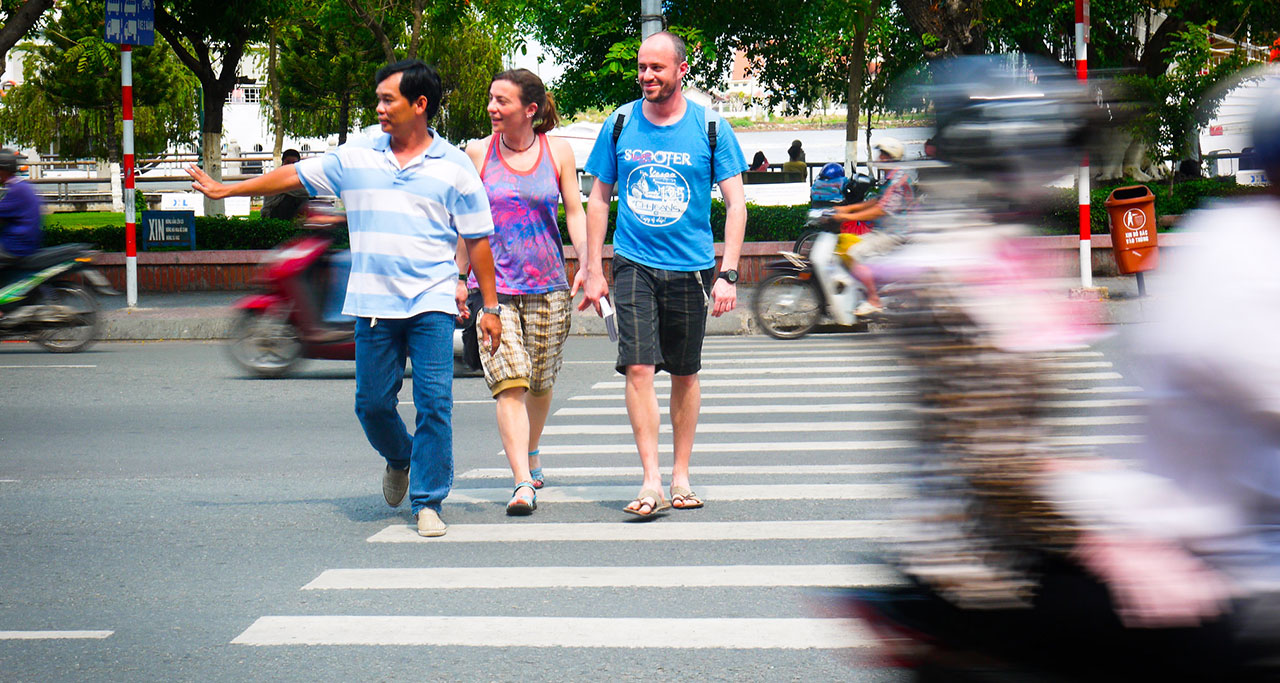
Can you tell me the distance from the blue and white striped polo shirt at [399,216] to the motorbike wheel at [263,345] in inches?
207

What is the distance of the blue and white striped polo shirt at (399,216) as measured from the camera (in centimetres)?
530

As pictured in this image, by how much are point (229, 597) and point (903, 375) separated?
3246 mm

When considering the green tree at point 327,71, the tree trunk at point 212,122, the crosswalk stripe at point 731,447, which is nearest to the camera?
the crosswalk stripe at point 731,447

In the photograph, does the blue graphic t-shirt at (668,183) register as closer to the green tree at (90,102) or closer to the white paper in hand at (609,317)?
the white paper in hand at (609,317)

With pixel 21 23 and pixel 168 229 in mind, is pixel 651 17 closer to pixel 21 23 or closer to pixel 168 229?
pixel 21 23

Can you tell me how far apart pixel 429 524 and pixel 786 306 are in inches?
313

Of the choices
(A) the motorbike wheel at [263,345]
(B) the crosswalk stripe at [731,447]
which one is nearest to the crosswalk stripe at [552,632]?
(B) the crosswalk stripe at [731,447]

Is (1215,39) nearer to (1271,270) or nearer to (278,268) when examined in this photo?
(278,268)

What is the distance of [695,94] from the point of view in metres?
27.9

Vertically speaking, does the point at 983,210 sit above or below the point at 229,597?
above

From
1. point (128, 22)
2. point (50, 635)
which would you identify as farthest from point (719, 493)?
point (128, 22)

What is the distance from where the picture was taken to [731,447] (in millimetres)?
7336

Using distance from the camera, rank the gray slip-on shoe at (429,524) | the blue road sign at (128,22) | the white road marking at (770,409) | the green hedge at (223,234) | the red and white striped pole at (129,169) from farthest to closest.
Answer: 1. the green hedge at (223,234)
2. the blue road sign at (128,22)
3. the red and white striped pole at (129,169)
4. the white road marking at (770,409)
5. the gray slip-on shoe at (429,524)

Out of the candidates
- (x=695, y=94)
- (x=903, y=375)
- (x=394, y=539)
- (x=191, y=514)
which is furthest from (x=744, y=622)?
(x=695, y=94)
